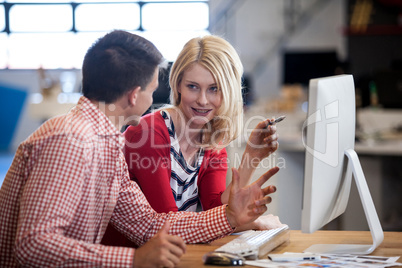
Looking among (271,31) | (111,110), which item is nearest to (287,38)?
(271,31)

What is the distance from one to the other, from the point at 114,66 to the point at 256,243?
544mm

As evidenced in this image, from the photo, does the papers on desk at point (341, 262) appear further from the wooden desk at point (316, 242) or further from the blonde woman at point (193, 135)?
the blonde woman at point (193, 135)

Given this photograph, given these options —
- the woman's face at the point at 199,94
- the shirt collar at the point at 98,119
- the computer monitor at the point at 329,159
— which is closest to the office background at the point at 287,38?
the woman's face at the point at 199,94

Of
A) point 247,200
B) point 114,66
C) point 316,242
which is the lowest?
point 316,242

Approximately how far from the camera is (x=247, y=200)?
1.37 meters

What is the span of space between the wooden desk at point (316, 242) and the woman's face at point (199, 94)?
458 millimetres

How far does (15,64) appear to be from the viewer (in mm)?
9289

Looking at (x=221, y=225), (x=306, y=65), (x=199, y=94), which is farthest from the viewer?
(x=306, y=65)

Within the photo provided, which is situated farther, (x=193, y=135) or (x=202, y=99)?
(x=193, y=135)

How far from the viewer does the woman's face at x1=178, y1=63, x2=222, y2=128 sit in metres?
1.77

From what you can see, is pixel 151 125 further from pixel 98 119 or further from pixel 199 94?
pixel 98 119

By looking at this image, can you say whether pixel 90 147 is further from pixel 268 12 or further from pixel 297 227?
pixel 268 12

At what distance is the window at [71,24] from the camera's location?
9.11m

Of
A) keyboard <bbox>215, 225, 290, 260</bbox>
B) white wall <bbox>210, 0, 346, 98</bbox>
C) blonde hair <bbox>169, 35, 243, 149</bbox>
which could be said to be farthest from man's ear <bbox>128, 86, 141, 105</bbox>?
A: white wall <bbox>210, 0, 346, 98</bbox>
